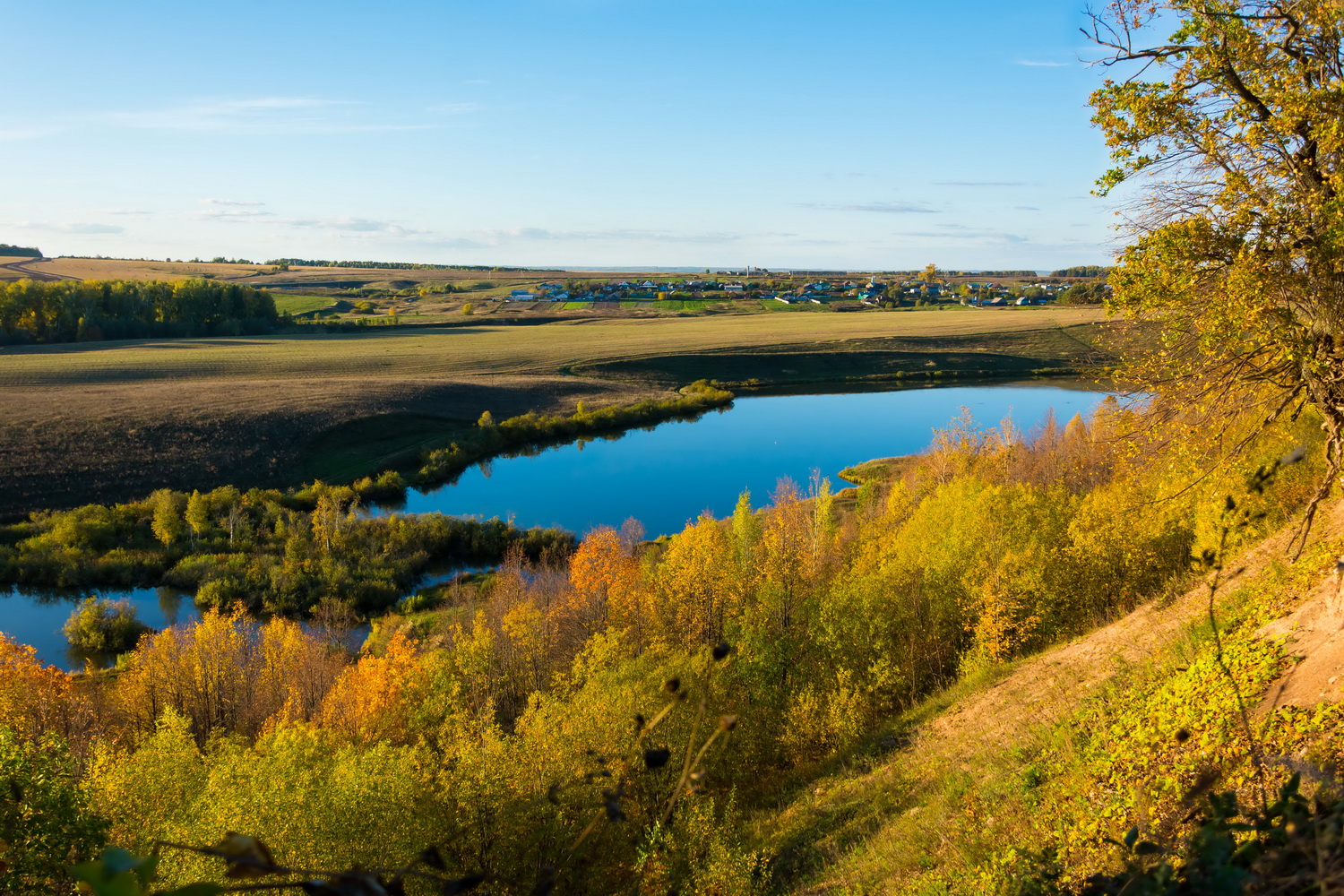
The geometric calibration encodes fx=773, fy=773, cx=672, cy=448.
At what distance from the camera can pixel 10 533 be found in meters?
Result: 38.4

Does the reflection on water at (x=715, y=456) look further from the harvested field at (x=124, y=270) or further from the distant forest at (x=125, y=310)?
the harvested field at (x=124, y=270)

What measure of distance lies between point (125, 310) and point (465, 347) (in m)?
42.2

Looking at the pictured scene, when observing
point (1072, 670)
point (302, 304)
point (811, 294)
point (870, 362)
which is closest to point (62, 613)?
point (1072, 670)

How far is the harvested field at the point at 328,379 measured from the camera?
4831 centimetres

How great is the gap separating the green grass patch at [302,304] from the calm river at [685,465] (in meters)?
87.9

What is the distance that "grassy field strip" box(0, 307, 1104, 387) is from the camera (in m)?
72.1

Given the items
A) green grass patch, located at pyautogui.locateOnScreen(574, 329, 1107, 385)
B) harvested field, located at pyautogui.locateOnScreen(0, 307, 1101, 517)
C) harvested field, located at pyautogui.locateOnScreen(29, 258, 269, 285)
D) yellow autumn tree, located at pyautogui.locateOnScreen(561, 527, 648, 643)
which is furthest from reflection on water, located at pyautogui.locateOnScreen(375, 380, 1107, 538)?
harvested field, located at pyautogui.locateOnScreen(29, 258, 269, 285)

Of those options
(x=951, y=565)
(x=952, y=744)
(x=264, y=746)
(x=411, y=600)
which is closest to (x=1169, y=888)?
(x=952, y=744)

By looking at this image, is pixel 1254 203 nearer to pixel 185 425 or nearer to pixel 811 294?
pixel 185 425

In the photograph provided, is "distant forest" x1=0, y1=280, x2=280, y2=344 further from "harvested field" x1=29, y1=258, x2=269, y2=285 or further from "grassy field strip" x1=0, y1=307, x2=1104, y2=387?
"harvested field" x1=29, y1=258, x2=269, y2=285

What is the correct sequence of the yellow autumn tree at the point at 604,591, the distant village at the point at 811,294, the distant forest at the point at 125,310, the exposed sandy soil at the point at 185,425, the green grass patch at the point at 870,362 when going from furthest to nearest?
1. the distant village at the point at 811,294
2. the green grass patch at the point at 870,362
3. the distant forest at the point at 125,310
4. the exposed sandy soil at the point at 185,425
5. the yellow autumn tree at the point at 604,591

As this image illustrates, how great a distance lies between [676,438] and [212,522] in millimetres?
35567

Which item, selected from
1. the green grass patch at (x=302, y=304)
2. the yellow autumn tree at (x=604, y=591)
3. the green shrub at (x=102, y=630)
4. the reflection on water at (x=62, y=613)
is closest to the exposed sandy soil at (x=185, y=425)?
the reflection on water at (x=62, y=613)

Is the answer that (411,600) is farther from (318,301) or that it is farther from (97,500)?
(318,301)
